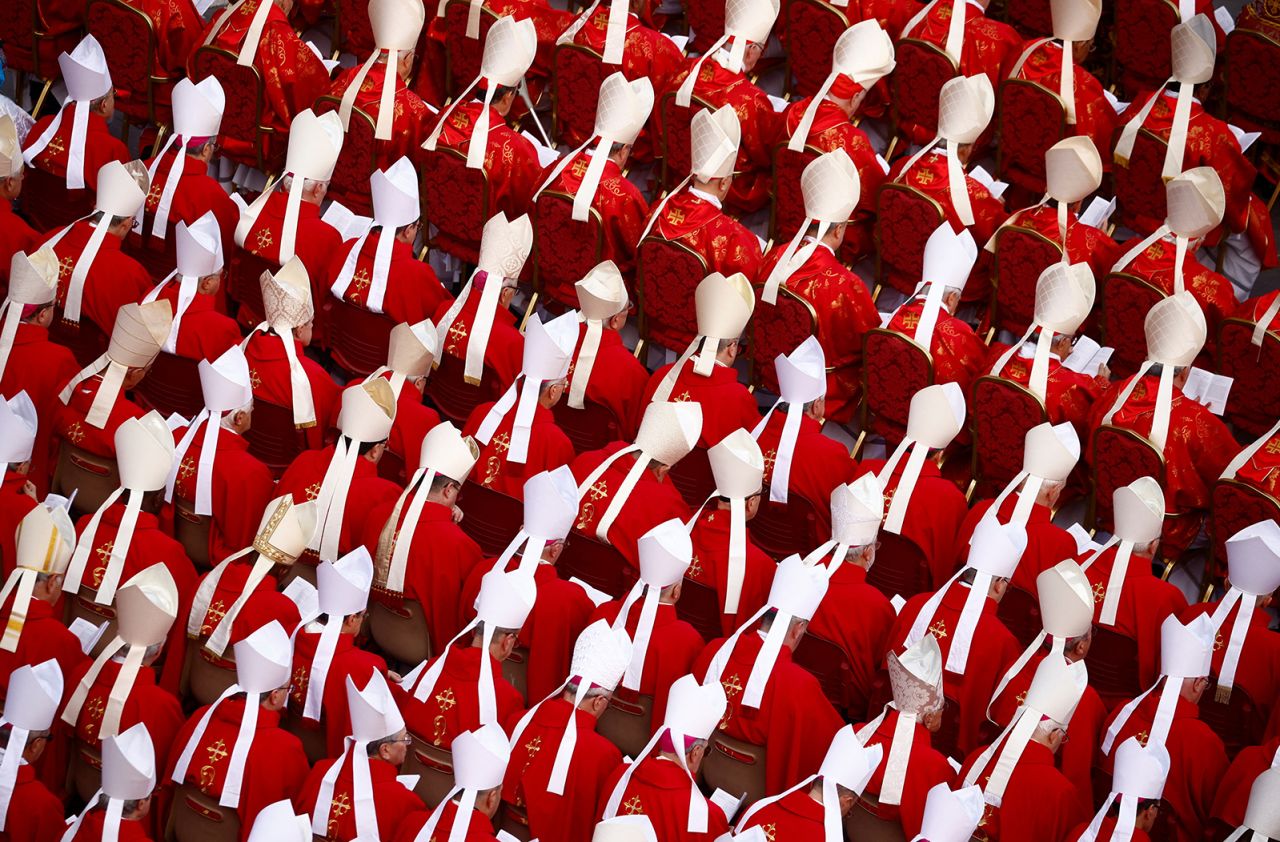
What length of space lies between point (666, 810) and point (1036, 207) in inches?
126

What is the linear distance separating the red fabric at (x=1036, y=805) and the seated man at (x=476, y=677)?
154 centimetres

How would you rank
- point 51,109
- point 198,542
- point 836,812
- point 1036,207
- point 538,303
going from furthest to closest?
point 51,109, point 538,303, point 1036,207, point 198,542, point 836,812

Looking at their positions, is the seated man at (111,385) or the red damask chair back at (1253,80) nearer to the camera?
the seated man at (111,385)

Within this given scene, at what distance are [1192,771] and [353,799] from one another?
2564mm

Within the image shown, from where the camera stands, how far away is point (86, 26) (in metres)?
9.02

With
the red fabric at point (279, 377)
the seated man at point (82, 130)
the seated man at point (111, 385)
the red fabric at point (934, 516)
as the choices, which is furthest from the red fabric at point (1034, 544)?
the seated man at point (82, 130)

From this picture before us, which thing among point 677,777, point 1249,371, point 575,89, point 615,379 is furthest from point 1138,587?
point 575,89

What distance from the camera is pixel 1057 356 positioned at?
7680 mm

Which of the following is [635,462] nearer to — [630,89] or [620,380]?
[620,380]

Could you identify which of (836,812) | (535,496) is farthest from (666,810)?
(535,496)

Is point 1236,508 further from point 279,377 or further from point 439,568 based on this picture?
point 279,377

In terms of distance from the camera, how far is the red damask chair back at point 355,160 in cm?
858

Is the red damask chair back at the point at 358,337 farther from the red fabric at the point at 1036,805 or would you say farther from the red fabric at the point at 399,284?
the red fabric at the point at 1036,805

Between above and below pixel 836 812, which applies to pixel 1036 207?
above
